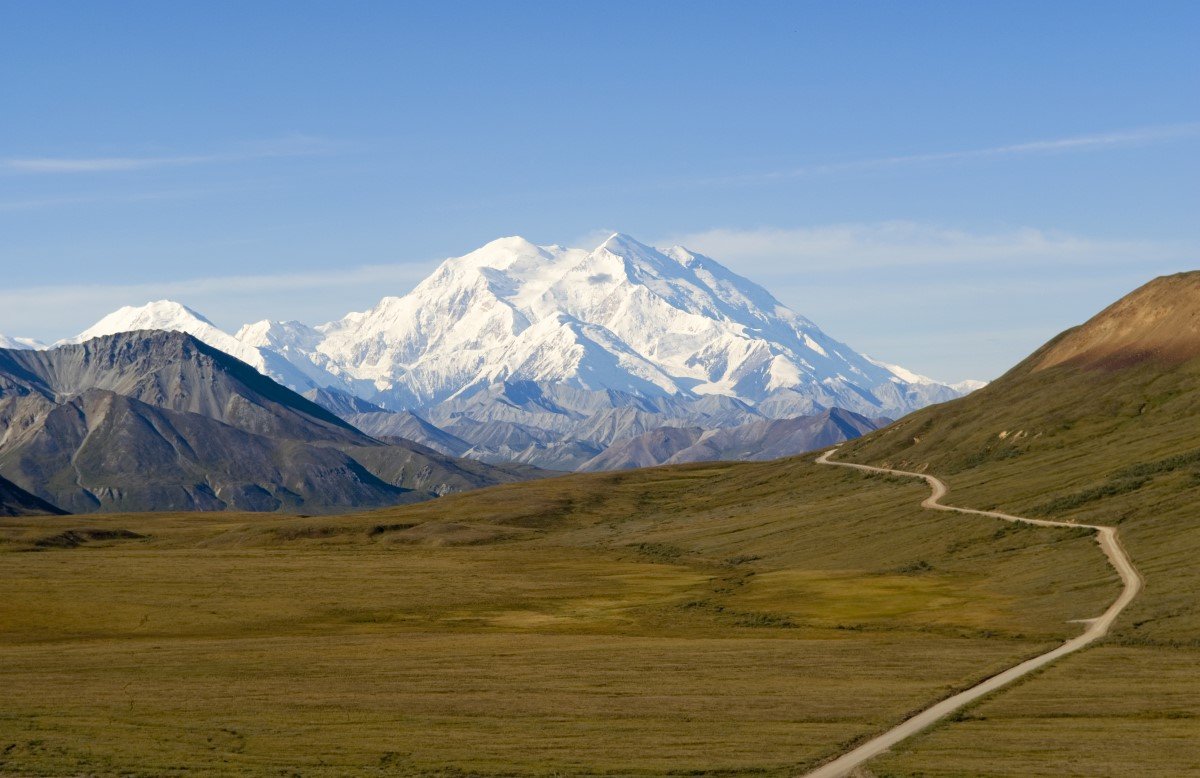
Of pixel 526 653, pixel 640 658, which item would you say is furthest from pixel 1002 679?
pixel 526 653

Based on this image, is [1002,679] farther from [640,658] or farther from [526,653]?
[526,653]

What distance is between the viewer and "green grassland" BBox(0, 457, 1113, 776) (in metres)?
66.9

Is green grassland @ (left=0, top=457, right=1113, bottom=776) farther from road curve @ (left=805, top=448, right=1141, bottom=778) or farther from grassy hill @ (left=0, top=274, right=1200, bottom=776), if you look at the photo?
road curve @ (left=805, top=448, right=1141, bottom=778)

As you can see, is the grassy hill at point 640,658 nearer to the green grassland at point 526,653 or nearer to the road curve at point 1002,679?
the green grassland at point 526,653

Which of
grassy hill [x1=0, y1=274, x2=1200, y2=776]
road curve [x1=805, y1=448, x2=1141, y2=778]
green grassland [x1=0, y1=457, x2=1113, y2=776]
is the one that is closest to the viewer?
road curve [x1=805, y1=448, x2=1141, y2=778]

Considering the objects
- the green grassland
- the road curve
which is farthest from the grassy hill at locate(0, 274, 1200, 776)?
the road curve

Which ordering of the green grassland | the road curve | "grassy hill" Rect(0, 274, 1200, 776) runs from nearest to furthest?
the road curve → "grassy hill" Rect(0, 274, 1200, 776) → the green grassland

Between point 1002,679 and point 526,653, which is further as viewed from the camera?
point 526,653

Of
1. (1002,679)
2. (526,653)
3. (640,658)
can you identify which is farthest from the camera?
(526,653)

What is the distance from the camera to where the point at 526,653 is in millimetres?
104500

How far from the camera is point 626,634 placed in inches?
4781

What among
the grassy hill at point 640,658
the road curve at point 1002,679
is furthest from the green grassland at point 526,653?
the road curve at point 1002,679

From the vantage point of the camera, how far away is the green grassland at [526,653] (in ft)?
219

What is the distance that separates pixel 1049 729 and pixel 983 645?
3530 centimetres
